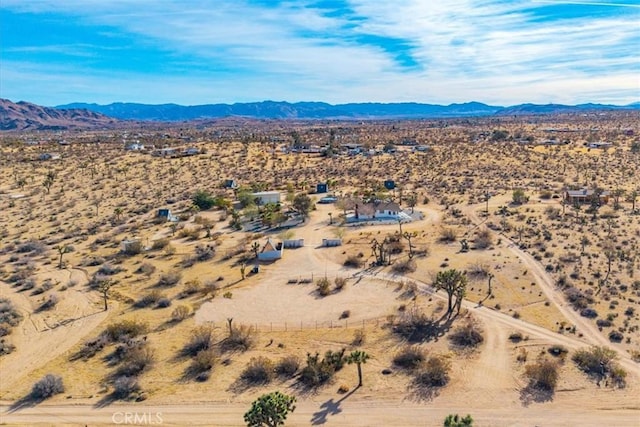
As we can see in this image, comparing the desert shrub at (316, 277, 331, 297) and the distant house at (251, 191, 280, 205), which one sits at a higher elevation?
the distant house at (251, 191, 280, 205)

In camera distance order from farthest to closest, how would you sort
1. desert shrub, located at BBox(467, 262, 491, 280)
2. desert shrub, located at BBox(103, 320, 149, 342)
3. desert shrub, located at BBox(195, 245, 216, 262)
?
desert shrub, located at BBox(195, 245, 216, 262)
desert shrub, located at BBox(467, 262, 491, 280)
desert shrub, located at BBox(103, 320, 149, 342)

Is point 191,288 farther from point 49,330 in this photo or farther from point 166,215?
point 166,215

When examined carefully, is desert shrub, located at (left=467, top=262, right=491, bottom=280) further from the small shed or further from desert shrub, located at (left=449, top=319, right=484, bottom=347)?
the small shed

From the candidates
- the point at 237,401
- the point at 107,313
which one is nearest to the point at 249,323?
the point at 237,401

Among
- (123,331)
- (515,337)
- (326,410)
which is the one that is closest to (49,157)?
(123,331)

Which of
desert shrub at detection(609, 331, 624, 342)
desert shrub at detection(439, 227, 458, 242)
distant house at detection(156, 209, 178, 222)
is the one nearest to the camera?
desert shrub at detection(609, 331, 624, 342)

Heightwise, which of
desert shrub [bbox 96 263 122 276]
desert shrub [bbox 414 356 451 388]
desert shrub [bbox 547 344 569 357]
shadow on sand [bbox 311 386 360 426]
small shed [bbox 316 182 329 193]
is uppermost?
small shed [bbox 316 182 329 193]

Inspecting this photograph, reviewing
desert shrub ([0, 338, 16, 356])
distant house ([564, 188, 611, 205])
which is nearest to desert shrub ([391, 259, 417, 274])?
desert shrub ([0, 338, 16, 356])
